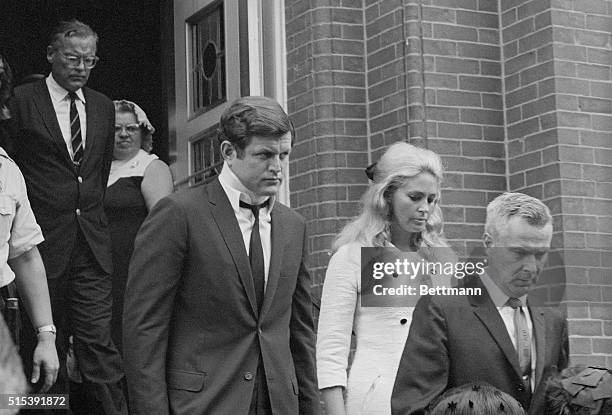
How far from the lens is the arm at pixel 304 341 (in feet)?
16.0

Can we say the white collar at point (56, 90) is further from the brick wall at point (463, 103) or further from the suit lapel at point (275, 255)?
the suit lapel at point (275, 255)

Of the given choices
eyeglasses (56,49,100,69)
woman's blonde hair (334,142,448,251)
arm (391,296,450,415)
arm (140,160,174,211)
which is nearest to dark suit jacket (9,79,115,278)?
eyeglasses (56,49,100,69)

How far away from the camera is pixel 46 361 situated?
259 inches

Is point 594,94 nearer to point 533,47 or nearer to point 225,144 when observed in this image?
point 533,47

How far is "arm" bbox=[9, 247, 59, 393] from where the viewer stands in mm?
6609

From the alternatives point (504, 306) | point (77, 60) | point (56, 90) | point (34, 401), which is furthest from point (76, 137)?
point (504, 306)

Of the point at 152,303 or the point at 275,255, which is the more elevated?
the point at 275,255

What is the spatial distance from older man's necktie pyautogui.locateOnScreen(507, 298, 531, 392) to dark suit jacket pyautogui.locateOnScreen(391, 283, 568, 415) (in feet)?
0.10

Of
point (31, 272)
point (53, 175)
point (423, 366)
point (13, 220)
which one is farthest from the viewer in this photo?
point (53, 175)

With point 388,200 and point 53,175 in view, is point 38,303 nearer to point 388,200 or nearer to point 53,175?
point 53,175

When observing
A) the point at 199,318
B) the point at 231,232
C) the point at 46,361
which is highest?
the point at 231,232

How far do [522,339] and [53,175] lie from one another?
3400mm

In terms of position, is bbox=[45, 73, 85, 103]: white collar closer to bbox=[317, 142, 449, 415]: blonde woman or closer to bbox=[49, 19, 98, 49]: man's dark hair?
bbox=[49, 19, 98, 49]: man's dark hair

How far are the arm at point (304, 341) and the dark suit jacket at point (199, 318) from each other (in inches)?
6.4
